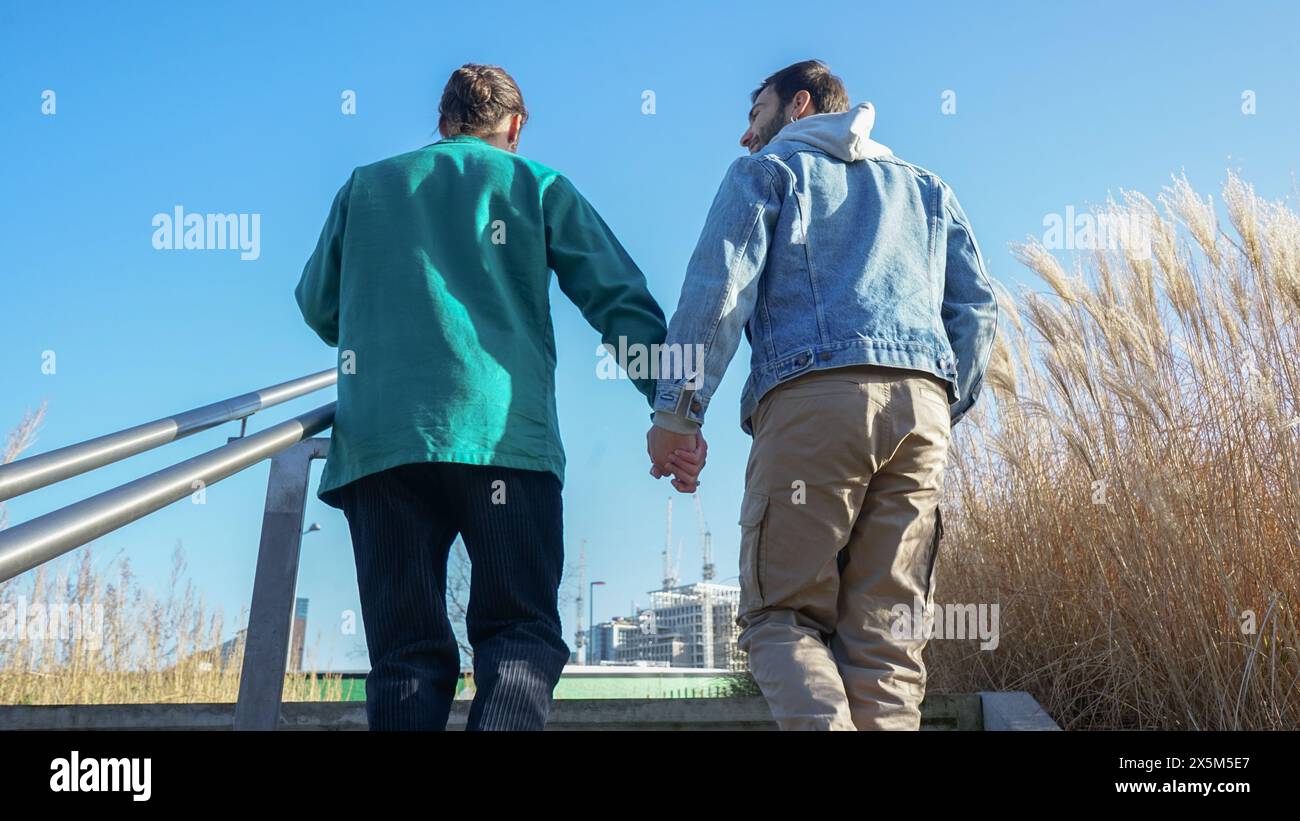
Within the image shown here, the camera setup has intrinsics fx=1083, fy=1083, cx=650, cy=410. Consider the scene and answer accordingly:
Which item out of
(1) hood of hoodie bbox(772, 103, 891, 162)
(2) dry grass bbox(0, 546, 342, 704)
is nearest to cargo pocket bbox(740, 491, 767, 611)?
(1) hood of hoodie bbox(772, 103, 891, 162)

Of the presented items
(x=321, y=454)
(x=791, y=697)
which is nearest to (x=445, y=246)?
(x=321, y=454)

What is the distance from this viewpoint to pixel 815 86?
241 centimetres

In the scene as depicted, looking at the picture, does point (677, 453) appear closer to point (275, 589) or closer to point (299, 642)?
point (275, 589)

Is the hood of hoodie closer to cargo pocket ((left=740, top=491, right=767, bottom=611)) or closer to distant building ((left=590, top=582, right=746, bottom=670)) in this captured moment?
cargo pocket ((left=740, top=491, right=767, bottom=611))

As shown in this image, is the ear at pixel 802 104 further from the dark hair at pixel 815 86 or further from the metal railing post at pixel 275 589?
the metal railing post at pixel 275 589

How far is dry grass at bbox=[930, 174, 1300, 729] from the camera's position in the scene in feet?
8.47

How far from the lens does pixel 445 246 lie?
1.99 m

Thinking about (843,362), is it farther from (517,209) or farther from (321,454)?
(321,454)

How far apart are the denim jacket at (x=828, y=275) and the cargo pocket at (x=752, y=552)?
186 millimetres

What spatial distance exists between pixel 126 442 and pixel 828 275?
1.32 m

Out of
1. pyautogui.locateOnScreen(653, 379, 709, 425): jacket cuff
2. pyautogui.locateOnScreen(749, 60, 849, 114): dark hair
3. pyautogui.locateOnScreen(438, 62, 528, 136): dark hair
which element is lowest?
pyautogui.locateOnScreen(653, 379, 709, 425): jacket cuff

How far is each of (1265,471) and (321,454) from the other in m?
2.31

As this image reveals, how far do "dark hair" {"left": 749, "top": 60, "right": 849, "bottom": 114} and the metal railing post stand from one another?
1287mm

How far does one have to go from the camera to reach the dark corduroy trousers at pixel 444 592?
1.69 metres
